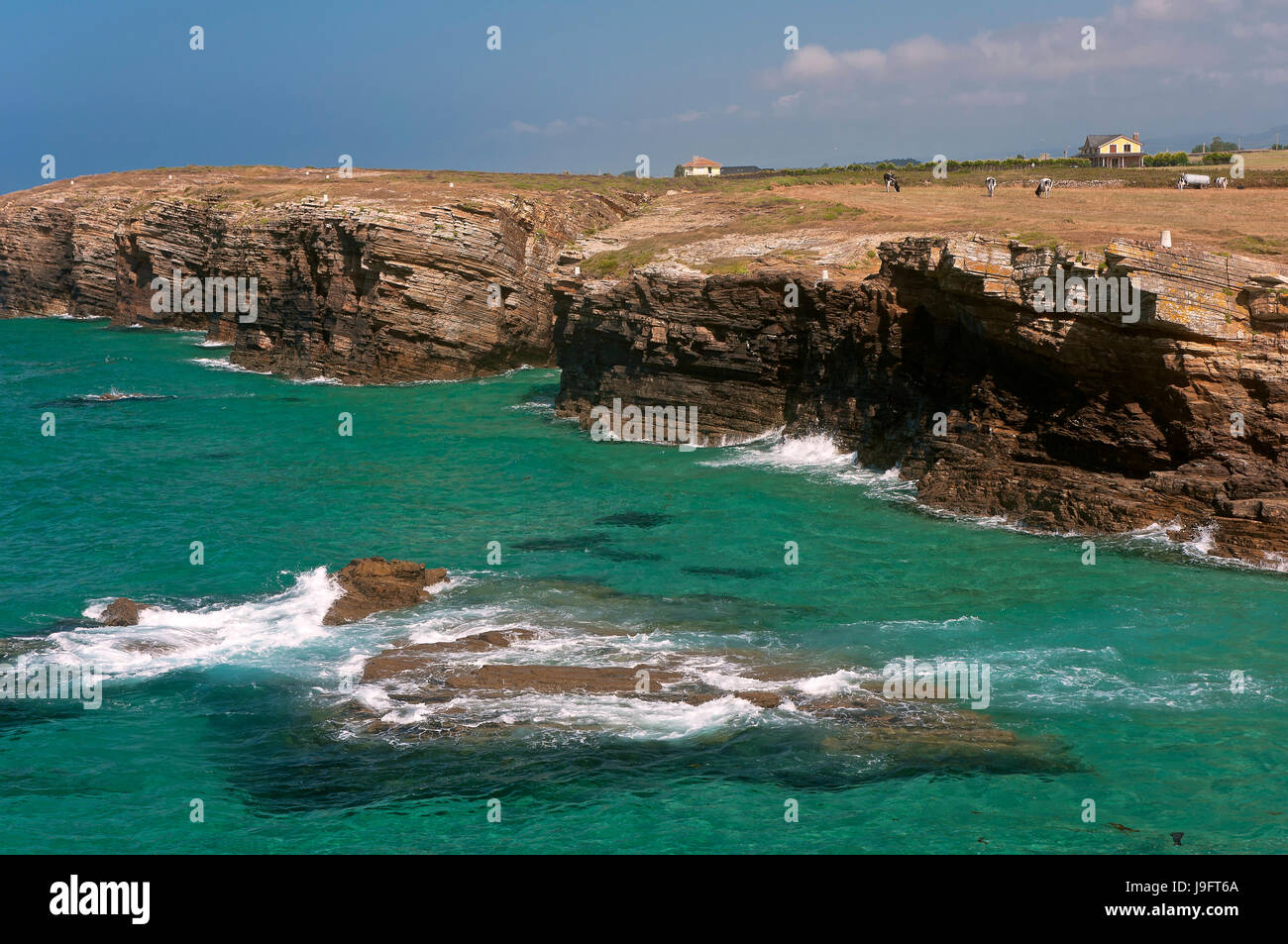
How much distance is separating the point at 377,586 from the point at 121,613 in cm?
547

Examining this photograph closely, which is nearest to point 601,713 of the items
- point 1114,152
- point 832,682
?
point 832,682

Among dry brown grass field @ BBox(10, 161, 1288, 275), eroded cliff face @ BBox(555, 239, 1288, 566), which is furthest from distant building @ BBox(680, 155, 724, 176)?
eroded cliff face @ BBox(555, 239, 1288, 566)

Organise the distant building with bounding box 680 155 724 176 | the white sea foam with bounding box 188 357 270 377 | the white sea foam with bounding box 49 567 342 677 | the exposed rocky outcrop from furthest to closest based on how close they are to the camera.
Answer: the distant building with bounding box 680 155 724 176 < the white sea foam with bounding box 188 357 270 377 < the white sea foam with bounding box 49 567 342 677 < the exposed rocky outcrop

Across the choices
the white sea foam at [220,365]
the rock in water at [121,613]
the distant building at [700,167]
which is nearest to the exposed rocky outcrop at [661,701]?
the rock in water at [121,613]

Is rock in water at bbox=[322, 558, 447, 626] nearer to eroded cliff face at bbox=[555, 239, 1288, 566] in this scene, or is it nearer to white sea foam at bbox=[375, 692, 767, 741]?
white sea foam at bbox=[375, 692, 767, 741]

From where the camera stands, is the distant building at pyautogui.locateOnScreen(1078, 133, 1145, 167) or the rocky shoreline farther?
the distant building at pyautogui.locateOnScreen(1078, 133, 1145, 167)

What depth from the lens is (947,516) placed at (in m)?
31.5

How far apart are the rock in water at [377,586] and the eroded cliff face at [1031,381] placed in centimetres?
1479

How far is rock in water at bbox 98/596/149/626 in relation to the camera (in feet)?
81.1

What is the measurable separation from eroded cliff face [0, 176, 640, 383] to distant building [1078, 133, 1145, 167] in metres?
32.2

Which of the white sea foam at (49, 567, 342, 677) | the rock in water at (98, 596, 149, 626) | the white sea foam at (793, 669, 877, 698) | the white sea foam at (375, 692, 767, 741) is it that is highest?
the rock in water at (98, 596, 149, 626)

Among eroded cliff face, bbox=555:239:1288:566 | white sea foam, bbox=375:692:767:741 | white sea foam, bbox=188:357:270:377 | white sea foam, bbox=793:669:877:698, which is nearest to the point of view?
white sea foam, bbox=375:692:767:741

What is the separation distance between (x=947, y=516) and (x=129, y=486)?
2630 cm

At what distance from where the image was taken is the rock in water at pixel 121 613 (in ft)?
81.1
